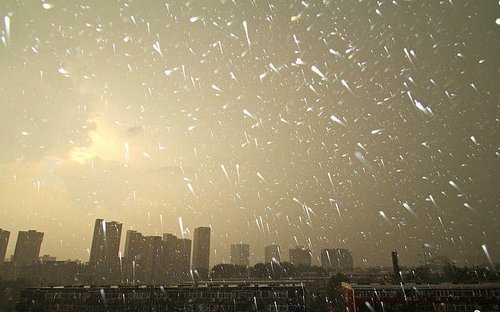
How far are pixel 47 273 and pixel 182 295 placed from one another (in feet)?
226

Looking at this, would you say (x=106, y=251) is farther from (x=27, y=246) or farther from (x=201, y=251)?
(x=201, y=251)

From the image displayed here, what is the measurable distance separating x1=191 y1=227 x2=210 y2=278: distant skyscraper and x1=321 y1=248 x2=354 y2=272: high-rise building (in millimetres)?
77022

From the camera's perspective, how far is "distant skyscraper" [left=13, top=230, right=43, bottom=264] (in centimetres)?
8738

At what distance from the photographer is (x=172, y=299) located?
3678 centimetres

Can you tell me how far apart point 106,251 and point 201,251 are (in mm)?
28984

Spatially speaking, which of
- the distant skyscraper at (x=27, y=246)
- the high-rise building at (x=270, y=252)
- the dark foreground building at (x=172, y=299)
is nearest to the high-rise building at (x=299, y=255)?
the high-rise building at (x=270, y=252)

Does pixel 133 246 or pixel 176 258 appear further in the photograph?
pixel 176 258

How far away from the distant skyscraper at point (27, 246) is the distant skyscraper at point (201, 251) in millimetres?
45143

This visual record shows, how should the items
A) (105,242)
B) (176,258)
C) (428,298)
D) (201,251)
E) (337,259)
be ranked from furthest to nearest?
(337,259)
(201,251)
(176,258)
(105,242)
(428,298)

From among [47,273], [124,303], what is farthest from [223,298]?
[47,273]

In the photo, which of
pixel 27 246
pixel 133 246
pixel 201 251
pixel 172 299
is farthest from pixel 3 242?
pixel 172 299

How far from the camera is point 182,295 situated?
3688 cm

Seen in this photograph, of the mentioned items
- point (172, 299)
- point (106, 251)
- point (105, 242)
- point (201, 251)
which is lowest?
point (172, 299)

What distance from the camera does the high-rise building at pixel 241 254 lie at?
141125mm
